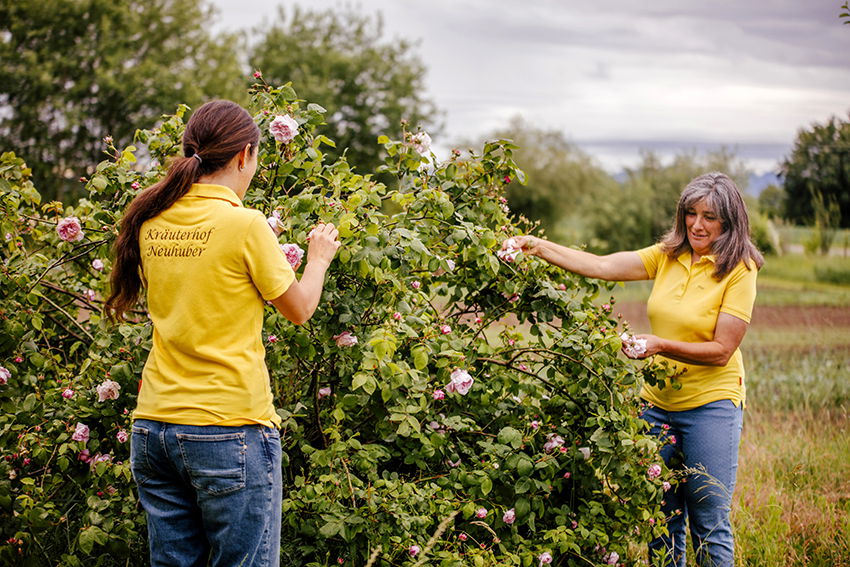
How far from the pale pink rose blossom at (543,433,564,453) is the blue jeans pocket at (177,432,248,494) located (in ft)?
5.25

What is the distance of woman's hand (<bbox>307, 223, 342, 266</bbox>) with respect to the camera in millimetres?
2488

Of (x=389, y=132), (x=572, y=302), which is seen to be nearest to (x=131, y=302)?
(x=572, y=302)

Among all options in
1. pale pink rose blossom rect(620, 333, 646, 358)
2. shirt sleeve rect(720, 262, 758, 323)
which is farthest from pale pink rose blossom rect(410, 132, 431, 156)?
shirt sleeve rect(720, 262, 758, 323)

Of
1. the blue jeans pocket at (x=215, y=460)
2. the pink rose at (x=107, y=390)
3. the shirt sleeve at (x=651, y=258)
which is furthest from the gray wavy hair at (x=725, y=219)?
the pink rose at (x=107, y=390)

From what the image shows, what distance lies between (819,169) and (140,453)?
605 inches

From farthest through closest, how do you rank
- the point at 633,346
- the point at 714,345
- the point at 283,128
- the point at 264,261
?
the point at 714,345 < the point at 633,346 < the point at 283,128 < the point at 264,261

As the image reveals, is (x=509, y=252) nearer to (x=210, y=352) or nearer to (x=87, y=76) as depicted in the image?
(x=210, y=352)

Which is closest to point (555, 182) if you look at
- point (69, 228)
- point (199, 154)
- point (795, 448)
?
point (795, 448)

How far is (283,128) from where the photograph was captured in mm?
3002

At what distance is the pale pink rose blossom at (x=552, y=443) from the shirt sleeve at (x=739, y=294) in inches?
36.2

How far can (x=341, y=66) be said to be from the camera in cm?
3519

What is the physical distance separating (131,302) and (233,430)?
69 cm

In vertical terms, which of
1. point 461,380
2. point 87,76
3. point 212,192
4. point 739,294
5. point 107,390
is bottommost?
point 107,390

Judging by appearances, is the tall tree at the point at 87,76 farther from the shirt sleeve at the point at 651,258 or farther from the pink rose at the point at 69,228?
the shirt sleeve at the point at 651,258
